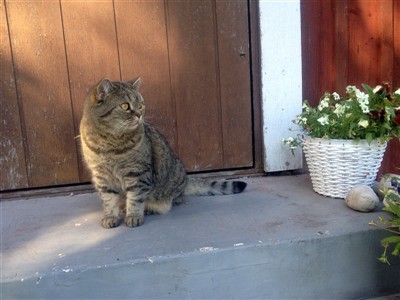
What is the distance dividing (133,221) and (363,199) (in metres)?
1.19

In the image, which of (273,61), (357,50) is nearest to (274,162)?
(273,61)

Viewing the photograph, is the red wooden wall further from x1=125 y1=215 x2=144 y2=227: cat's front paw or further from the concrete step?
x1=125 y1=215 x2=144 y2=227: cat's front paw

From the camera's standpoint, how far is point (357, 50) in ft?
9.55

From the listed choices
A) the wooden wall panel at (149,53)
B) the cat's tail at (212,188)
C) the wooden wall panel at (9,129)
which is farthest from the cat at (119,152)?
the wooden wall panel at (9,129)

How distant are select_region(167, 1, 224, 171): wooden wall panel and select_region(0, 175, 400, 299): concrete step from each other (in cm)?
64

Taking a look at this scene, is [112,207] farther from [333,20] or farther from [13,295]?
[333,20]

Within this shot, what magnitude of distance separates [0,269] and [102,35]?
1529 millimetres

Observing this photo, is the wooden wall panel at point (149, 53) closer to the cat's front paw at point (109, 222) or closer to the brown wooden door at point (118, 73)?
the brown wooden door at point (118, 73)

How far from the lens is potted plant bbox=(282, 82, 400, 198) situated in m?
2.03

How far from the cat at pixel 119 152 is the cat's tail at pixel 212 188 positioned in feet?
1.02

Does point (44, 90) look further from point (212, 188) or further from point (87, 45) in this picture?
point (212, 188)

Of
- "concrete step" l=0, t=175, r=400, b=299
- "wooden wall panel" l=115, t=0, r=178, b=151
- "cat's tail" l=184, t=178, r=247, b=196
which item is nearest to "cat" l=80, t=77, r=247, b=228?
"concrete step" l=0, t=175, r=400, b=299

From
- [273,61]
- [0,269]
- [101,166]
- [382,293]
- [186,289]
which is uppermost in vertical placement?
[273,61]

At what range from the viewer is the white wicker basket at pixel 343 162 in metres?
2.10
